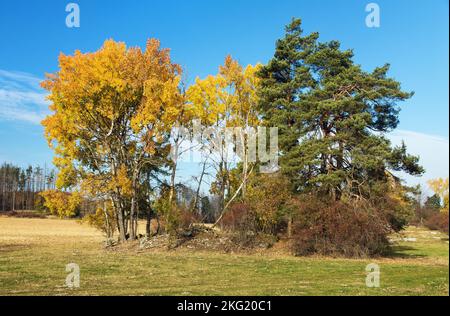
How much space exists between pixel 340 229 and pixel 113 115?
16058mm

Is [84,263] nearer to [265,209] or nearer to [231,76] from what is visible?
[265,209]

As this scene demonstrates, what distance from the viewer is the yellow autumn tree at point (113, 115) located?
2916cm

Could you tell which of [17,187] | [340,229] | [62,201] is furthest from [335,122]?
[17,187]

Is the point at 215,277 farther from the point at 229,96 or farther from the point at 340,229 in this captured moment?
the point at 229,96

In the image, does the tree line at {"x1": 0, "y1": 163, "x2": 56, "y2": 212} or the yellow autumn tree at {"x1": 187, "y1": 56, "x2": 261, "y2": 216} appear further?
the tree line at {"x1": 0, "y1": 163, "x2": 56, "y2": 212}

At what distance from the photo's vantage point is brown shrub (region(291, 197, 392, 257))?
976 inches

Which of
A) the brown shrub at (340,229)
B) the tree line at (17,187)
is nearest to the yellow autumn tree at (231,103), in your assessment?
the brown shrub at (340,229)

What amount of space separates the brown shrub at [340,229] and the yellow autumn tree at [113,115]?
10.8 m

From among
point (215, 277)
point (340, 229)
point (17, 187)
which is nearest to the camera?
point (215, 277)

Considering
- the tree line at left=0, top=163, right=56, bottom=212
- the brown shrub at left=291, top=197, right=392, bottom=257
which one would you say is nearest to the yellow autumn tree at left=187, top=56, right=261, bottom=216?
the brown shrub at left=291, top=197, right=392, bottom=257

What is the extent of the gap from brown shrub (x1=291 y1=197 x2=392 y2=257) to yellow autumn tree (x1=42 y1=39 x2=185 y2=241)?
10.8 metres

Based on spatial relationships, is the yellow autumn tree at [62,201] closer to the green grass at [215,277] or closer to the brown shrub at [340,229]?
the green grass at [215,277]

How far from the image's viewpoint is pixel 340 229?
2486 cm

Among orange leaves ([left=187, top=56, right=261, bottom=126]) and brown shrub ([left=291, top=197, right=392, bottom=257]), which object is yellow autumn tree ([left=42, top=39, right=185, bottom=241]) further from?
brown shrub ([left=291, top=197, right=392, bottom=257])
